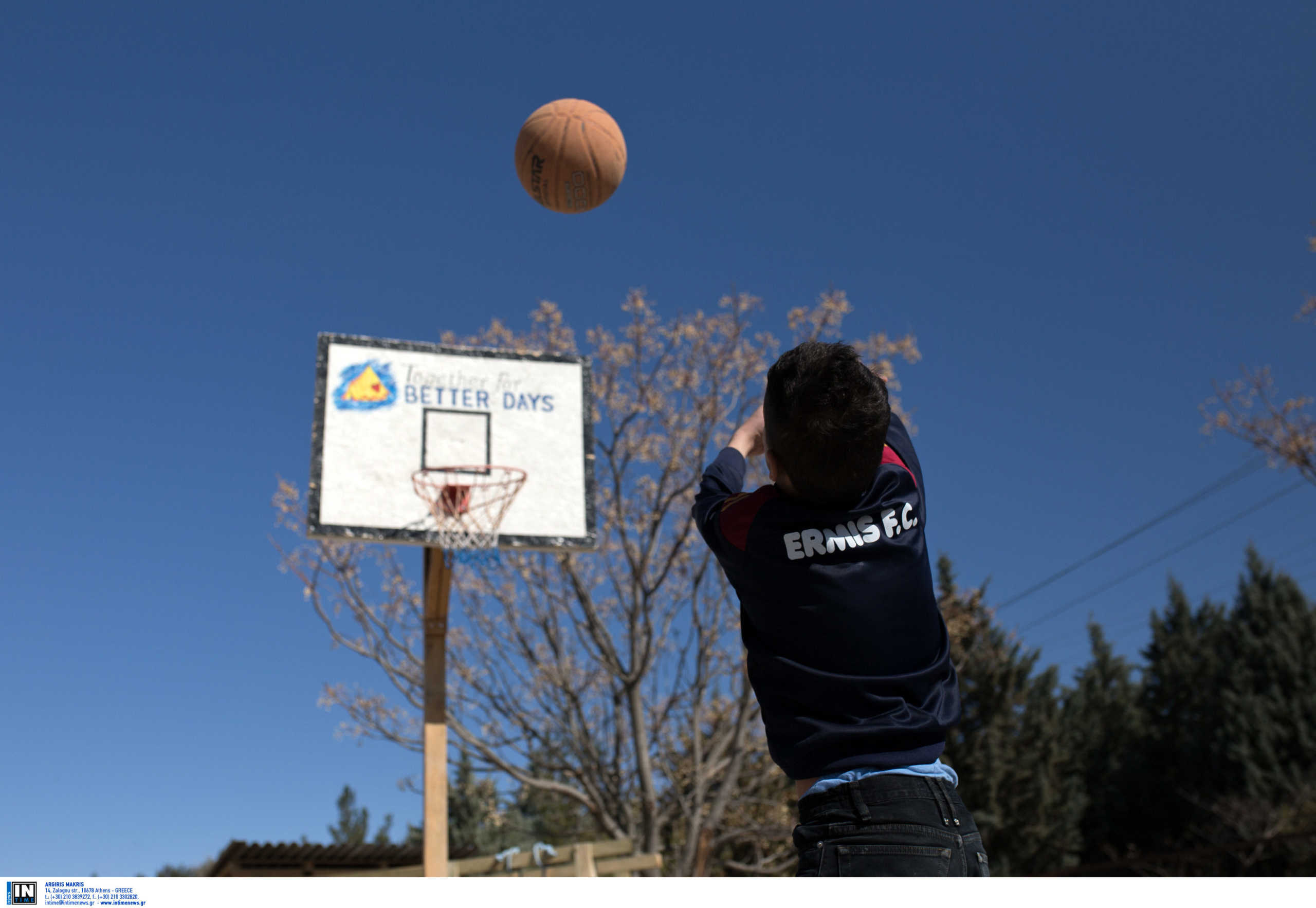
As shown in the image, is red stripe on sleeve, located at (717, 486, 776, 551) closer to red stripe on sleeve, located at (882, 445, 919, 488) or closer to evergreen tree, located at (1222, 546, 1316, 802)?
red stripe on sleeve, located at (882, 445, 919, 488)

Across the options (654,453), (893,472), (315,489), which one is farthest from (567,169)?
(654,453)

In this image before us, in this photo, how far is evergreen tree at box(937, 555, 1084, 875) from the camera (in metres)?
28.3

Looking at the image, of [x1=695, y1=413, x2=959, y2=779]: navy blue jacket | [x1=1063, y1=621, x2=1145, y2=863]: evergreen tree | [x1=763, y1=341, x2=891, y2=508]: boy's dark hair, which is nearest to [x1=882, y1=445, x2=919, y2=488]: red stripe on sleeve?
[x1=695, y1=413, x2=959, y2=779]: navy blue jacket

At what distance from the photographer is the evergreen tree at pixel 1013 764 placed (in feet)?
92.8

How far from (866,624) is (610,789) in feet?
44.4

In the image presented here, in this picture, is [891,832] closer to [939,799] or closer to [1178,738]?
[939,799]

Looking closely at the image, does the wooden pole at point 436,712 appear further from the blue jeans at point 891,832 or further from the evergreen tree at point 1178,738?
the evergreen tree at point 1178,738

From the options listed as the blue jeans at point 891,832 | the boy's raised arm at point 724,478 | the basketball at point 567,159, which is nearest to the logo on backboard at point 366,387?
the basketball at point 567,159

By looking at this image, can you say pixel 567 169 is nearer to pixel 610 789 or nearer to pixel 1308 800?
pixel 610 789

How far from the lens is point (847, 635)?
2287 millimetres

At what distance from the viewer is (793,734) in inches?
90.1

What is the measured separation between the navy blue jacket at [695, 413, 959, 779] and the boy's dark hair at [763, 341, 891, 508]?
0.08 meters

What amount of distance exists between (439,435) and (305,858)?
8.17 m

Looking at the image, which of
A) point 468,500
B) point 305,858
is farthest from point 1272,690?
point 468,500
